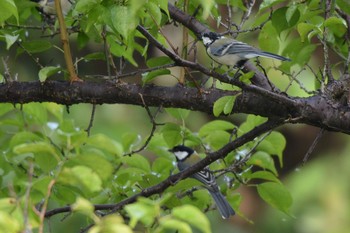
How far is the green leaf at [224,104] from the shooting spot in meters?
2.18

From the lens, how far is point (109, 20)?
1966 mm

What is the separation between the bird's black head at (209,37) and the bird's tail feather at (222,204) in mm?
601

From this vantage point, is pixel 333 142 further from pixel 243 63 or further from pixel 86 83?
pixel 86 83

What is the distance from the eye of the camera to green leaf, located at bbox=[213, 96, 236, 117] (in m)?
2.18

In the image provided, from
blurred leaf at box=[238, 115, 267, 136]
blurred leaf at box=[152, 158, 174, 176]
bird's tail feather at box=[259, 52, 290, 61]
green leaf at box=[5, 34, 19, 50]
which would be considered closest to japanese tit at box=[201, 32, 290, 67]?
bird's tail feather at box=[259, 52, 290, 61]

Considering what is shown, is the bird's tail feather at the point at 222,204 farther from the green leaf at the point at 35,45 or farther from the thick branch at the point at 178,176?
the green leaf at the point at 35,45

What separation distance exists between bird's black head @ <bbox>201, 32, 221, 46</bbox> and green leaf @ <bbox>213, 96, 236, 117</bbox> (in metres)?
0.46

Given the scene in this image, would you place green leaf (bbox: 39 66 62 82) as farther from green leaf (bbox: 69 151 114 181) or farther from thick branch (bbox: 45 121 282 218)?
green leaf (bbox: 69 151 114 181)

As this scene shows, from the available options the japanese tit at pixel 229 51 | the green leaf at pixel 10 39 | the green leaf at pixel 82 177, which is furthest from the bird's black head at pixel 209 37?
the green leaf at pixel 82 177

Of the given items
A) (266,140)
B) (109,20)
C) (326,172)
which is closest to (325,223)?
(326,172)

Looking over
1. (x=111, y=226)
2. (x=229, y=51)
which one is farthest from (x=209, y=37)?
(x=111, y=226)

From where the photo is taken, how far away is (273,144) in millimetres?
2814

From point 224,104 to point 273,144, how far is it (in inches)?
25.4

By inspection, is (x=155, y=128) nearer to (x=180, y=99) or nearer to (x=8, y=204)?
(x=180, y=99)
